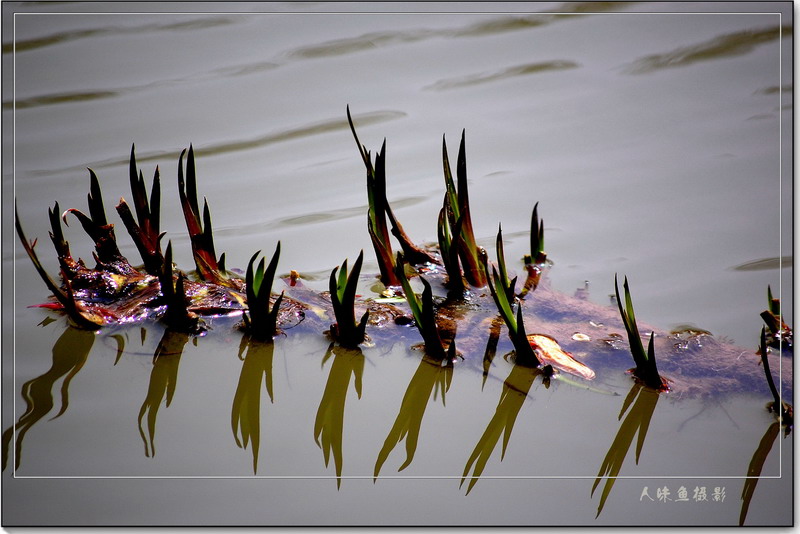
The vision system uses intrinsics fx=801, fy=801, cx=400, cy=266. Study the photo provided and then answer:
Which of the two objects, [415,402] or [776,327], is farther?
[776,327]

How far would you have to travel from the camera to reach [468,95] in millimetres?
3344

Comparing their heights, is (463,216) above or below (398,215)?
above

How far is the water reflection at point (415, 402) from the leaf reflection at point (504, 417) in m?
0.14

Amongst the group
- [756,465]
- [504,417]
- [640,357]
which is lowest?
[756,465]

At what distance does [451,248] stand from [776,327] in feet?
3.08

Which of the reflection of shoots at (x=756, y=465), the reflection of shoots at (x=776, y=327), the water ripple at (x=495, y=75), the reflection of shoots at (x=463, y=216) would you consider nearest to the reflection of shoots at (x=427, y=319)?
the reflection of shoots at (x=463, y=216)

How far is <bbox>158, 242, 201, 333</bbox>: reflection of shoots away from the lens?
6.81ft

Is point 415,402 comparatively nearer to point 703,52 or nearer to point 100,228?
point 100,228

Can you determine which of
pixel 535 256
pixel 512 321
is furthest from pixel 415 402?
pixel 535 256

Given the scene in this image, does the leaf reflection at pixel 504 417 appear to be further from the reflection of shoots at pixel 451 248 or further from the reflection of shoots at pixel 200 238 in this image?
the reflection of shoots at pixel 200 238

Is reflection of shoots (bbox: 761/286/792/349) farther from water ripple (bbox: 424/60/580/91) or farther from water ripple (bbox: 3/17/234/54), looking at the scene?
water ripple (bbox: 3/17/234/54)

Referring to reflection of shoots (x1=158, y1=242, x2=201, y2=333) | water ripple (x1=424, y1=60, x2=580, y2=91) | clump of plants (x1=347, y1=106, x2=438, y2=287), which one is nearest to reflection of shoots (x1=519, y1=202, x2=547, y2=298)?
clump of plants (x1=347, y1=106, x2=438, y2=287)

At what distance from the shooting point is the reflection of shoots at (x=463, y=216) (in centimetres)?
223

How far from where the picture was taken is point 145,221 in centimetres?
235
